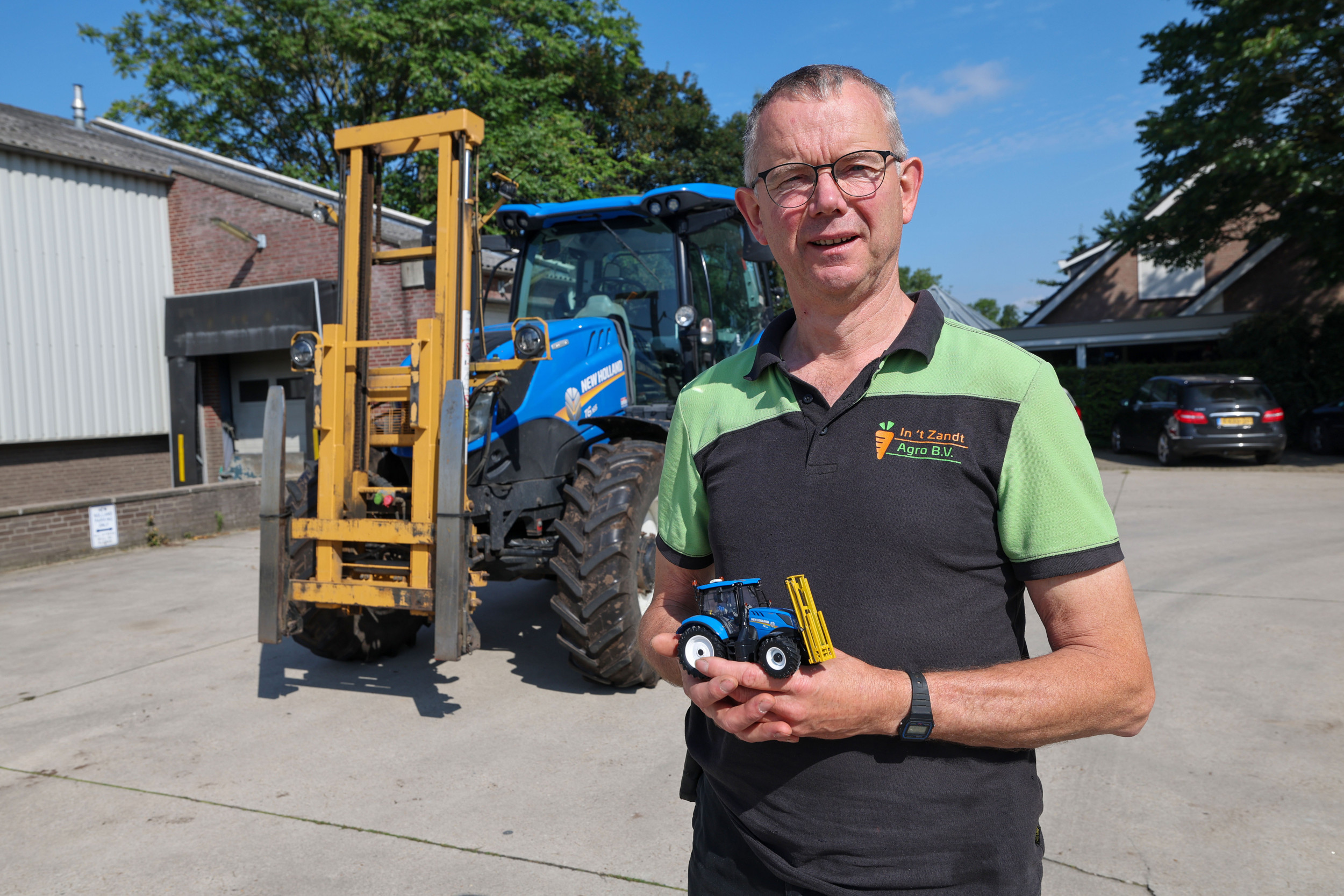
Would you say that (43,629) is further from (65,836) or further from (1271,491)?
(1271,491)

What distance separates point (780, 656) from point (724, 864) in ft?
1.74

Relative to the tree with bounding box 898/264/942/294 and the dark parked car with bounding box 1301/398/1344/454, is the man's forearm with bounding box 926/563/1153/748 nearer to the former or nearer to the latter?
the dark parked car with bounding box 1301/398/1344/454

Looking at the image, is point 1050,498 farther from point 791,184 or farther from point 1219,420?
point 1219,420

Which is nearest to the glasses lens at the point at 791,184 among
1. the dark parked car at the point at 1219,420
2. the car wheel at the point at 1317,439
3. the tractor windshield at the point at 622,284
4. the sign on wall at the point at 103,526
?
the tractor windshield at the point at 622,284

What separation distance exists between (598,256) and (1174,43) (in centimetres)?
1537

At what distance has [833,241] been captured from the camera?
1375 mm

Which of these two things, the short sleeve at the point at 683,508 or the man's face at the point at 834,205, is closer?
the man's face at the point at 834,205

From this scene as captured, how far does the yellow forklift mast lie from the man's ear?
2.92m

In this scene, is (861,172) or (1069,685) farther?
(861,172)

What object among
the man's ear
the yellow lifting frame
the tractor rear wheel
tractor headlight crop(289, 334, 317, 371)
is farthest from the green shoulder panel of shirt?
tractor headlight crop(289, 334, 317, 371)

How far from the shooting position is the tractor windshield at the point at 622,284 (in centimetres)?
582

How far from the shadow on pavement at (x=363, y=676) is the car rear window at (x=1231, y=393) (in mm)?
13606

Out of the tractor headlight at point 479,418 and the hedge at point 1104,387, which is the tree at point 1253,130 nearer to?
the hedge at point 1104,387

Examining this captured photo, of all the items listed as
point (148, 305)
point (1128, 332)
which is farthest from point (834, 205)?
point (1128, 332)
